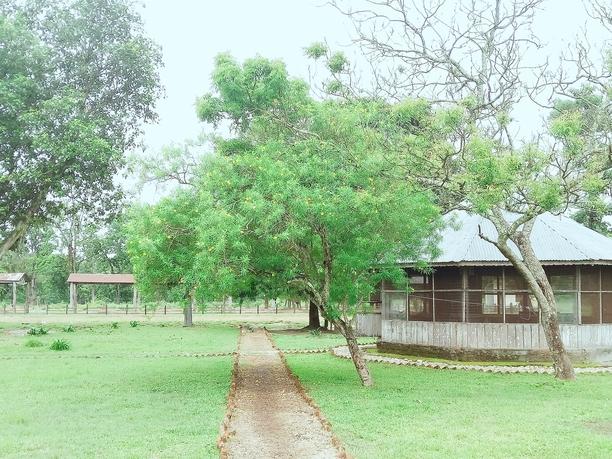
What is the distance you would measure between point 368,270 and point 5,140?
961 inches

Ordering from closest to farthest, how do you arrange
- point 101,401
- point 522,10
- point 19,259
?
point 101,401 → point 522,10 → point 19,259

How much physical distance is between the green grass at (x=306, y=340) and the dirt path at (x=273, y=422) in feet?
28.9

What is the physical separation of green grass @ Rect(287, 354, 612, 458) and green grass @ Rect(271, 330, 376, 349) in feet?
29.8

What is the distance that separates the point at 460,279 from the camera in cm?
2230

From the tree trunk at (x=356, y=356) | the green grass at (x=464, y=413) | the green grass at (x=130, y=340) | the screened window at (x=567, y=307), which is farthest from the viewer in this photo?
the green grass at (x=130, y=340)

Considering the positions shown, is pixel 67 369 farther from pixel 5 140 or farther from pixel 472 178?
pixel 5 140

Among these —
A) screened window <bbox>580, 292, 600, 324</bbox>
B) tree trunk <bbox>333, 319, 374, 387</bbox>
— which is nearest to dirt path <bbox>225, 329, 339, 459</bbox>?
tree trunk <bbox>333, 319, 374, 387</bbox>

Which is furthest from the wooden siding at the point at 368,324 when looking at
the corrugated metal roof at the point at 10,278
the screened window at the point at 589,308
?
the corrugated metal roof at the point at 10,278

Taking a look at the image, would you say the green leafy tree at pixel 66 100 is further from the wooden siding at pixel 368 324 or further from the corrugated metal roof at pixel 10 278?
the corrugated metal roof at pixel 10 278

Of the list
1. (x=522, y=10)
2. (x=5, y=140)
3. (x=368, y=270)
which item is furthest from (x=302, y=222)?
(x=5, y=140)

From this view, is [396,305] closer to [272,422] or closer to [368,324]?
[368,324]

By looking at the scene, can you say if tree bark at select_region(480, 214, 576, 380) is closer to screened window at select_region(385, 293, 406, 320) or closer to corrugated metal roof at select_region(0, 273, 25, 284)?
screened window at select_region(385, 293, 406, 320)

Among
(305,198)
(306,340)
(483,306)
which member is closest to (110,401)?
(305,198)

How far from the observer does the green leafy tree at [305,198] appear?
13867 mm
